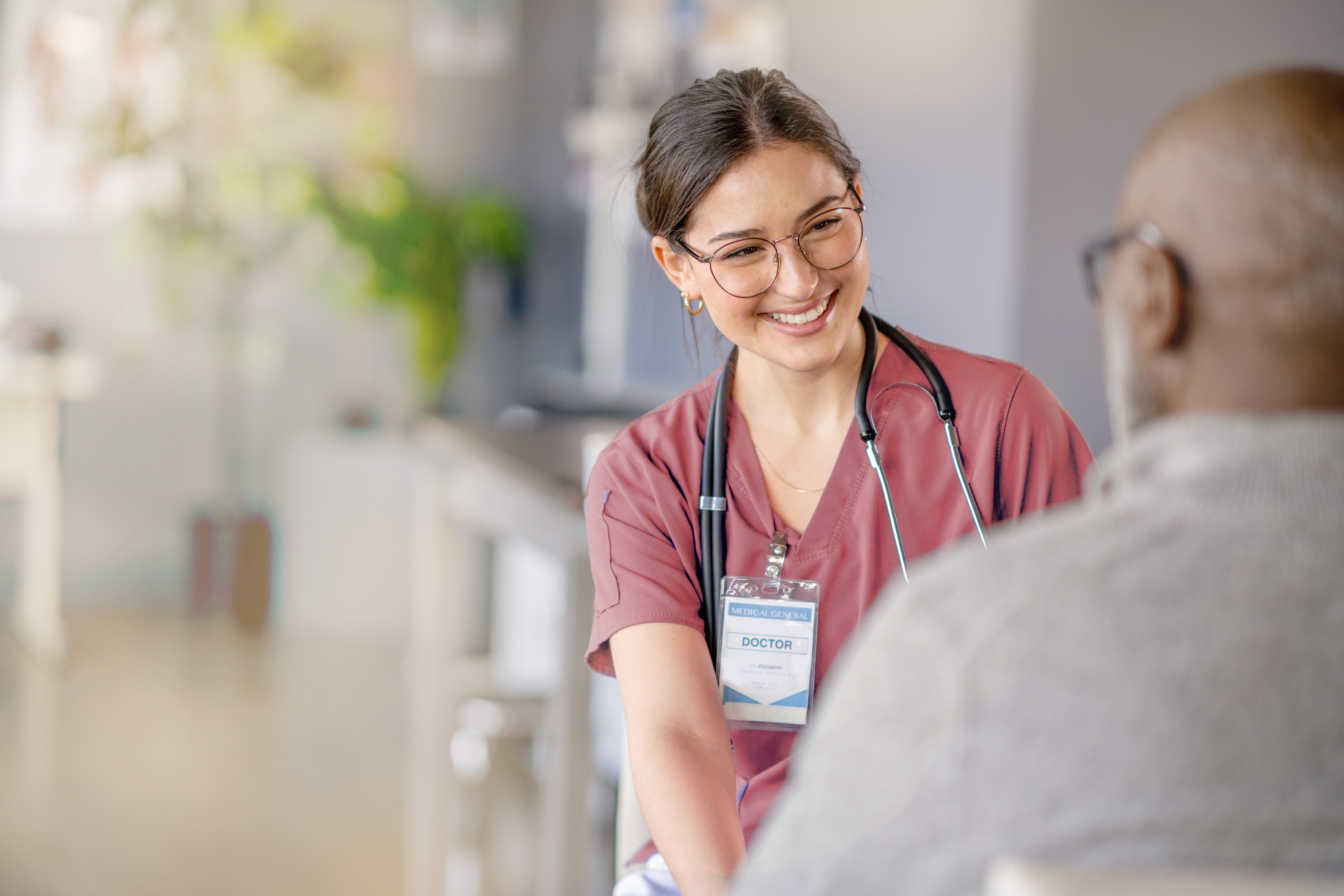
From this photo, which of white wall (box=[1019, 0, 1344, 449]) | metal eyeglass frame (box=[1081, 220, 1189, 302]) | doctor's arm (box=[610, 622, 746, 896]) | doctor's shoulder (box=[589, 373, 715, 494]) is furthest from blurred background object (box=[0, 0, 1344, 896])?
metal eyeglass frame (box=[1081, 220, 1189, 302])

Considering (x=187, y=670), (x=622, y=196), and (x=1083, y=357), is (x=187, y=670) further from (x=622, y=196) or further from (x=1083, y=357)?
→ (x=1083, y=357)

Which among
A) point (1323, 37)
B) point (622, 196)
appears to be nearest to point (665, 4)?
point (622, 196)

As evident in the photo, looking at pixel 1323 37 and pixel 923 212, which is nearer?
pixel 1323 37

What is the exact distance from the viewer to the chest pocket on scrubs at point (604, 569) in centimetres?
135

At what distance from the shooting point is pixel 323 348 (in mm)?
5648

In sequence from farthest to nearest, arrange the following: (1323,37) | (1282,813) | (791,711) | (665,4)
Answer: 1. (665,4)
2. (1323,37)
3. (791,711)
4. (1282,813)

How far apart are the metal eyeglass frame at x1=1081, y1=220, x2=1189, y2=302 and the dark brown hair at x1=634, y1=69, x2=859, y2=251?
567 millimetres

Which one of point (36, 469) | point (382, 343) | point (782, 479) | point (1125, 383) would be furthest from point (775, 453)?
point (382, 343)

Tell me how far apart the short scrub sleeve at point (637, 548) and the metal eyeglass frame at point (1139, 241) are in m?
0.63

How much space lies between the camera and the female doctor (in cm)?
129

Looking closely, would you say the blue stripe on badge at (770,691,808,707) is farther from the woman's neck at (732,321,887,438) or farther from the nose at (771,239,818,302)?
the nose at (771,239,818,302)

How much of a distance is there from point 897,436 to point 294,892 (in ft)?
6.51

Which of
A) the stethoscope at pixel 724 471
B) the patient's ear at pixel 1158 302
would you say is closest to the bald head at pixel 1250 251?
the patient's ear at pixel 1158 302

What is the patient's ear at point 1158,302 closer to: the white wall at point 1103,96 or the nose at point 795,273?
the nose at point 795,273
